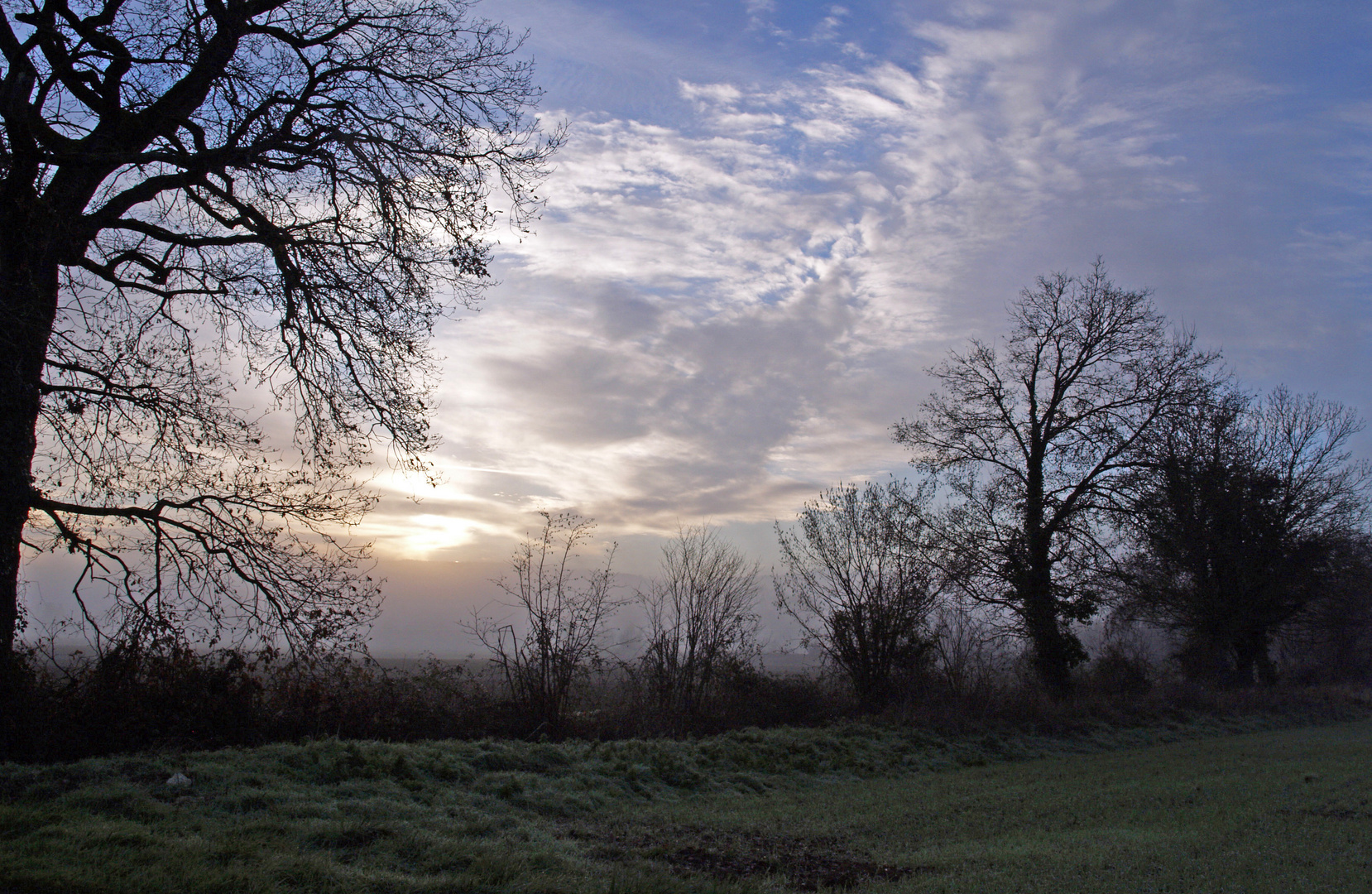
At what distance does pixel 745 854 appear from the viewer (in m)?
6.98

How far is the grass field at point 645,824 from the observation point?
16.9 ft

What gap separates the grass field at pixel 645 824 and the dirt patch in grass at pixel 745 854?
35 mm

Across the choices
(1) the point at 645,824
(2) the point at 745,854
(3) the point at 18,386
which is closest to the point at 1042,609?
(1) the point at 645,824

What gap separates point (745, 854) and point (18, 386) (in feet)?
28.6

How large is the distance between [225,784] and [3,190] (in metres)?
6.63

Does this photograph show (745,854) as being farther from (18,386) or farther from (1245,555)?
(1245,555)

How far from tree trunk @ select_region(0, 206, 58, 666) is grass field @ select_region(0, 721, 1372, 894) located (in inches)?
115

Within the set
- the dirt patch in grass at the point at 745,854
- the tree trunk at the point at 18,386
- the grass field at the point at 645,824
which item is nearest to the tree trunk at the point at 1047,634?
the grass field at the point at 645,824

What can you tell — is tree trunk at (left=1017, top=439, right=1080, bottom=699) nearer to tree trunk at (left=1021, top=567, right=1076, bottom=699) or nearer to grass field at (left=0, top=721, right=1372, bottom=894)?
tree trunk at (left=1021, top=567, right=1076, bottom=699)

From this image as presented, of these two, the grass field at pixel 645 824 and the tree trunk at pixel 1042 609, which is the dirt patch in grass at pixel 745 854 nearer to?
the grass field at pixel 645 824

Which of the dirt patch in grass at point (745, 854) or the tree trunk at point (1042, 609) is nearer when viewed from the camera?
the dirt patch in grass at point (745, 854)

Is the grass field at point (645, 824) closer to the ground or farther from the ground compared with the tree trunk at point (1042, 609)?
closer to the ground

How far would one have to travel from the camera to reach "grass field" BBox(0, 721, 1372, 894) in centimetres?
515

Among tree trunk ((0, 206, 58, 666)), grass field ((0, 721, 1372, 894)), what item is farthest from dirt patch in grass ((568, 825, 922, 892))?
tree trunk ((0, 206, 58, 666))
